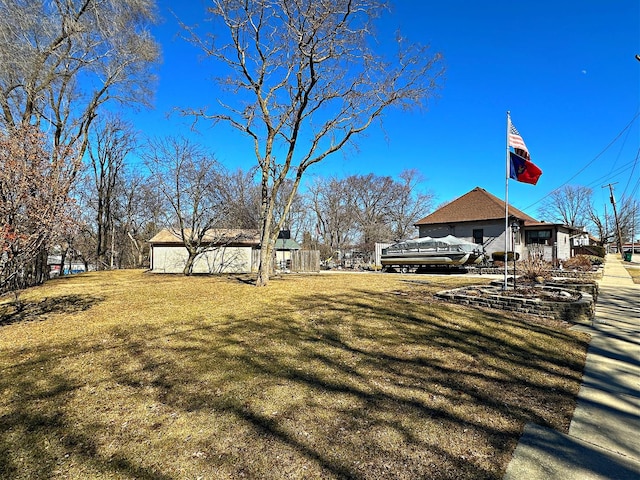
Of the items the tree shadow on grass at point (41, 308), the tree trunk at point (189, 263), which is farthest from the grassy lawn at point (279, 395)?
the tree trunk at point (189, 263)

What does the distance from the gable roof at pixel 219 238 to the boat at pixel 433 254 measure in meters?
9.70

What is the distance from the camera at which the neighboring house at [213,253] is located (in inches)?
864

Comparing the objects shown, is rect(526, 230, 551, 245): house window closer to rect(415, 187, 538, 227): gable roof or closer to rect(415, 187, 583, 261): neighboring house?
rect(415, 187, 583, 261): neighboring house

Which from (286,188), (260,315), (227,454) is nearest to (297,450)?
(227,454)

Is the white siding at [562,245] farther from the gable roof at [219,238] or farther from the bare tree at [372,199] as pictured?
the gable roof at [219,238]

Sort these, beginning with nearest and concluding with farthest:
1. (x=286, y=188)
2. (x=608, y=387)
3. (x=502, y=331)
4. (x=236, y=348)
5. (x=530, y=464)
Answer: (x=530, y=464) < (x=608, y=387) < (x=236, y=348) < (x=502, y=331) < (x=286, y=188)

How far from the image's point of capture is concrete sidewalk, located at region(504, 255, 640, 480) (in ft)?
7.04

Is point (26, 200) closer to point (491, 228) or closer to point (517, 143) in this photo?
point (517, 143)

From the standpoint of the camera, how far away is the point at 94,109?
17344 mm

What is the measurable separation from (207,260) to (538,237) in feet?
78.3

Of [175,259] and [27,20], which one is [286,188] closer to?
[175,259]

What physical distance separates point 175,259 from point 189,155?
26.4 ft

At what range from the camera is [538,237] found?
78.2 feet

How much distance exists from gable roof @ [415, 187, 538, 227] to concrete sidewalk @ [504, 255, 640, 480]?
71.0ft
